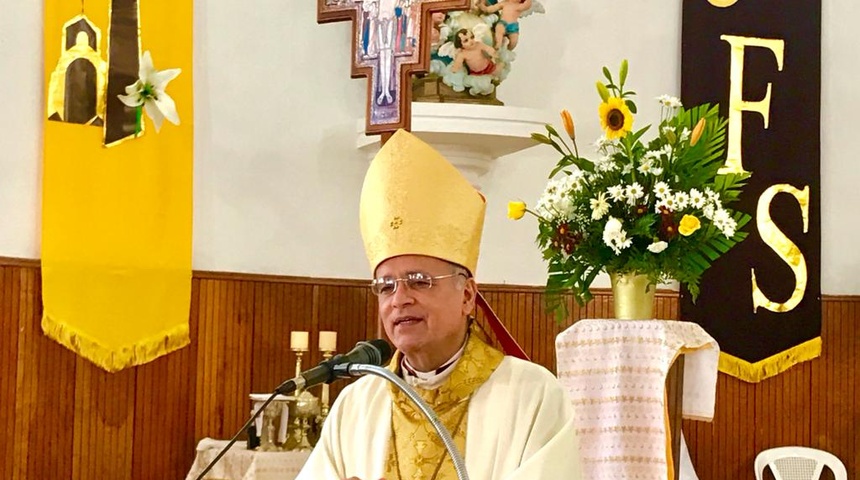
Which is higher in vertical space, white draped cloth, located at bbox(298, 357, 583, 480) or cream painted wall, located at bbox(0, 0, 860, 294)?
cream painted wall, located at bbox(0, 0, 860, 294)

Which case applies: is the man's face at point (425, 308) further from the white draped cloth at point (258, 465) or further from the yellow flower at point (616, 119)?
the white draped cloth at point (258, 465)

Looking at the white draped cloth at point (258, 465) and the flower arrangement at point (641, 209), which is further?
the white draped cloth at point (258, 465)

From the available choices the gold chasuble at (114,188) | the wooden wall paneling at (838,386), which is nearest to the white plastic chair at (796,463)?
the wooden wall paneling at (838,386)

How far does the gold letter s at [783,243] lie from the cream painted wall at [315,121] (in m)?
0.17

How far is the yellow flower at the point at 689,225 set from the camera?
517 centimetres

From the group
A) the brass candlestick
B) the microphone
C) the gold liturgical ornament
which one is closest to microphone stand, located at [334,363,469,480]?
the microphone

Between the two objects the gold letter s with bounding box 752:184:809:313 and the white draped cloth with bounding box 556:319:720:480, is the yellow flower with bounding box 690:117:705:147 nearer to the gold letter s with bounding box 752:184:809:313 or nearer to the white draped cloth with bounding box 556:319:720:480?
the white draped cloth with bounding box 556:319:720:480

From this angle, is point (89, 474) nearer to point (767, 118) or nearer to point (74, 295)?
point (74, 295)

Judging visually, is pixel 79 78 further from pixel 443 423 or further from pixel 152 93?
pixel 443 423

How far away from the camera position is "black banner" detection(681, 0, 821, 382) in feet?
24.4

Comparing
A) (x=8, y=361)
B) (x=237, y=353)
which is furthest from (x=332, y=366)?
(x=237, y=353)

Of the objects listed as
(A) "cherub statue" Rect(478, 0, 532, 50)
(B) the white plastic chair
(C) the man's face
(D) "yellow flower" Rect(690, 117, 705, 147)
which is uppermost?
(A) "cherub statue" Rect(478, 0, 532, 50)

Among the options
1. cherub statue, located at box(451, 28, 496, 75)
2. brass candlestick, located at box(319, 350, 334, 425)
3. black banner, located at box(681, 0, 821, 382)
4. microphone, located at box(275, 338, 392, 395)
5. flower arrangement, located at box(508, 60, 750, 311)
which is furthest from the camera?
black banner, located at box(681, 0, 821, 382)

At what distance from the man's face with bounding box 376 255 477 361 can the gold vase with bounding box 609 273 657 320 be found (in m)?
1.75
